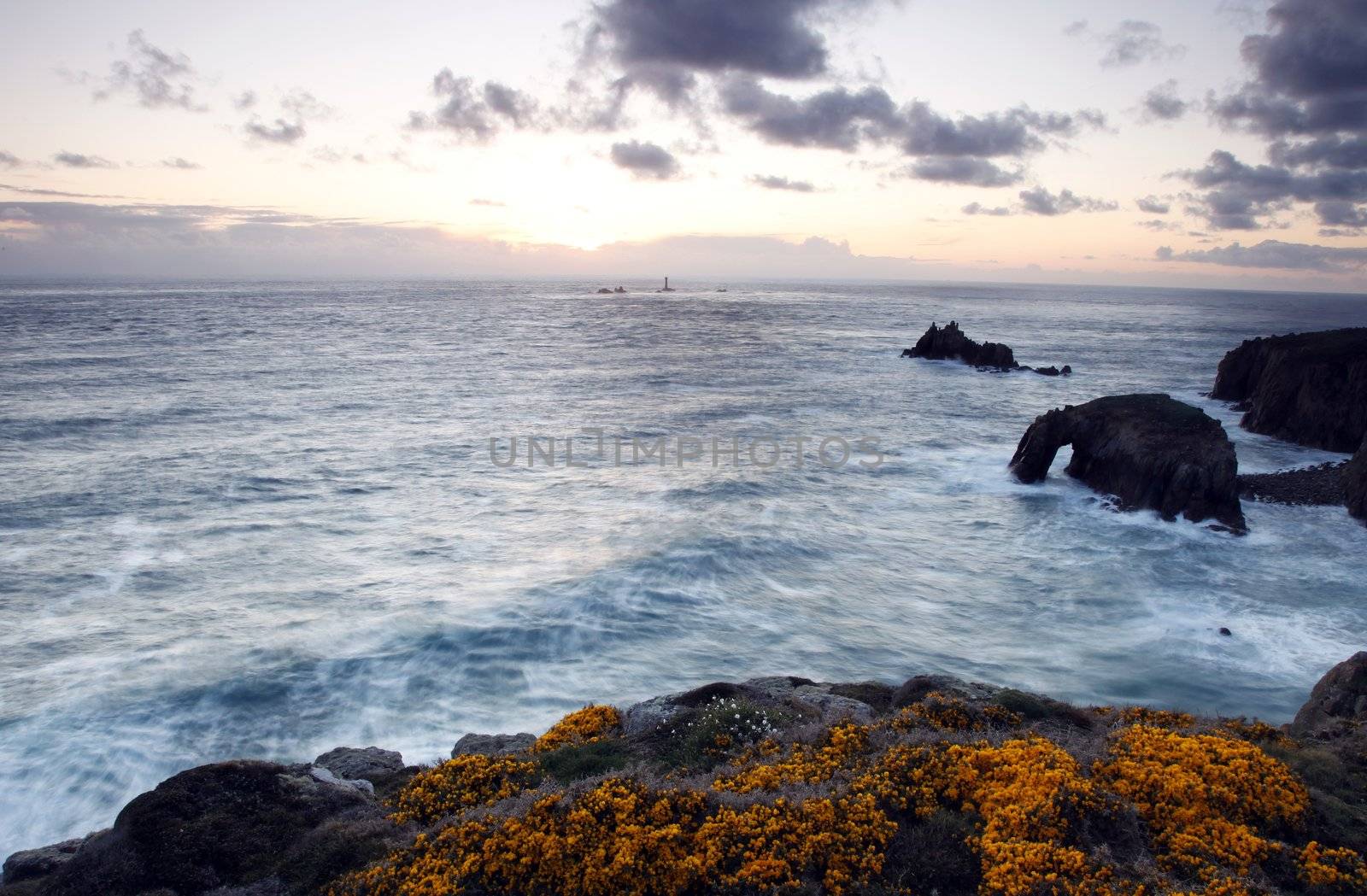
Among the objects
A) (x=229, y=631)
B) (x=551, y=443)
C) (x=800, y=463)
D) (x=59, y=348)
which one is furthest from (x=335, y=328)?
(x=229, y=631)

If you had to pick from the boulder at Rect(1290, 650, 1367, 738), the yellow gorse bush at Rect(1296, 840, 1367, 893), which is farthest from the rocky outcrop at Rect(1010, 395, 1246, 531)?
the yellow gorse bush at Rect(1296, 840, 1367, 893)

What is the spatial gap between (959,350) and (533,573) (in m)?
72.7


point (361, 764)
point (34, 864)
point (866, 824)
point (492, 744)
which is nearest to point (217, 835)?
point (34, 864)

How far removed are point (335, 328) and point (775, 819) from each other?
12292 cm

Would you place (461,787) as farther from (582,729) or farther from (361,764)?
(361,764)

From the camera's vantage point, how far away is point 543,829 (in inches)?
391

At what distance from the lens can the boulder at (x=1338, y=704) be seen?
14.6m

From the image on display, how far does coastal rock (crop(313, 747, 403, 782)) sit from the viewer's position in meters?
14.3

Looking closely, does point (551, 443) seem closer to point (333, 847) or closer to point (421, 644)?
point (421, 644)

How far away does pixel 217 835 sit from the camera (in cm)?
1077

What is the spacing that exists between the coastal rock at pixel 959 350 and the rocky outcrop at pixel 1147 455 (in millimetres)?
44740

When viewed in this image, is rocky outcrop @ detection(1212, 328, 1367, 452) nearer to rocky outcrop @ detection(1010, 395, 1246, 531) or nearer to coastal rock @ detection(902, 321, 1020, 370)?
rocky outcrop @ detection(1010, 395, 1246, 531)

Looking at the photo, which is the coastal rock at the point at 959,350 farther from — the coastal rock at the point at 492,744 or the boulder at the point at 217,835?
the boulder at the point at 217,835

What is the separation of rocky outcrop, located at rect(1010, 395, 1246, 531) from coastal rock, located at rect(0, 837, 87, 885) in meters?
38.5
